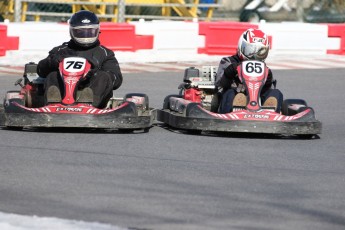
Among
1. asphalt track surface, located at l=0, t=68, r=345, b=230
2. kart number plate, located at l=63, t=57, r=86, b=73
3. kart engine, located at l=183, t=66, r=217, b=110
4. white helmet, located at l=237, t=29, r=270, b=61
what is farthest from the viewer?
kart engine, located at l=183, t=66, r=217, b=110

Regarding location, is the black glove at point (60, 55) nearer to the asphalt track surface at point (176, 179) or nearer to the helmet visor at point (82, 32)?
the helmet visor at point (82, 32)

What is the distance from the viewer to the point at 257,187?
6832mm

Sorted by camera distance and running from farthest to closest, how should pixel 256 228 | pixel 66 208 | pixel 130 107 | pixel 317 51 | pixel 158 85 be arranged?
pixel 317 51 < pixel 158 85 < pixel 130 107 < pixel 66 208 < pixel 256 228

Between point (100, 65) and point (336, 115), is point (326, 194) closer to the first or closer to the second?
point (100, 65)

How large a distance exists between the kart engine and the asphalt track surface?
478 mm

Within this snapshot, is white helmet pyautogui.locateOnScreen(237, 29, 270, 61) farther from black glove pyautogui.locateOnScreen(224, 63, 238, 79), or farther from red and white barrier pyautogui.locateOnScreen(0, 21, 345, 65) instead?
red and white barrier pyautogui.locateOnScreen(0, 21, 345, 65)

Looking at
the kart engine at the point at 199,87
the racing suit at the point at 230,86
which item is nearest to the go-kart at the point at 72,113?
the racing suit at the point at 230,86

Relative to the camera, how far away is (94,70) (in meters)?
9.52

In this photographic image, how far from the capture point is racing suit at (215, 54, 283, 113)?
941cm

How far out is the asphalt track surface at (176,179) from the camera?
231 inches

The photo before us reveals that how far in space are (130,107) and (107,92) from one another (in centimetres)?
38

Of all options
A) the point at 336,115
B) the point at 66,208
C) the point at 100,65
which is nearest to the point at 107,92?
the point at 100,65

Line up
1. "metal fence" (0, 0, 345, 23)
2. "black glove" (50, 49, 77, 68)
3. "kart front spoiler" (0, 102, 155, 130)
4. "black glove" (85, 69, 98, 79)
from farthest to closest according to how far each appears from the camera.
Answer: "metal fence" (0, 0, 345, 23) < "black glove" (50, 49, 77, 68) < "black glove" (85, 69, 98, 79) < "kart front spoiler" (0, 102, 155, 130)

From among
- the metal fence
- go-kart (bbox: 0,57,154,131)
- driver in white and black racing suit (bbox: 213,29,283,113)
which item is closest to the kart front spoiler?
go-kart (bbox: 0,57,154,131)
